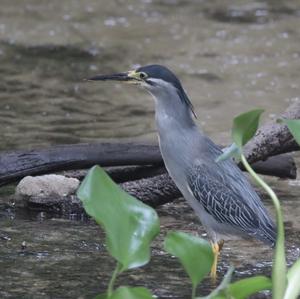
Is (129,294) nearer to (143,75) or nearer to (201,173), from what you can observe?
(201,173)

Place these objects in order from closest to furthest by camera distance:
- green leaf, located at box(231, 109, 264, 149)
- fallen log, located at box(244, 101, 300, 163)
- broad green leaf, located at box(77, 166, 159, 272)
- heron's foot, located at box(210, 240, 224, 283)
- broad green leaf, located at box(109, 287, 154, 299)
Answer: broad green leaf, located at box(109, 287, 154, 299)
broad green leaf, located at box(77, 166, 159, 272)
green leaf, located at box(231, 109, 264, 149)
heron's foot, located at box(210, 240, 224, 283)
fallen log, located at box(244, 101, 300, 163)

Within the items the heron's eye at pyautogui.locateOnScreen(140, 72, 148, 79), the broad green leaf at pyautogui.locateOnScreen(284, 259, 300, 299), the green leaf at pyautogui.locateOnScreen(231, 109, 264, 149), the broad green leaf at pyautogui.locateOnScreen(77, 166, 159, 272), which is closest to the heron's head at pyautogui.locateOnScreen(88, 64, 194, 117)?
the heron's eye at pyautogui.locateOnScreen(140, 72, 148, 79)

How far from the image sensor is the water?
5406 millimetres

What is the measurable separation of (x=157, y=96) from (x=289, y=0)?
7333mm

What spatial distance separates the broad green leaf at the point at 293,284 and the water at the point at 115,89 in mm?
1145

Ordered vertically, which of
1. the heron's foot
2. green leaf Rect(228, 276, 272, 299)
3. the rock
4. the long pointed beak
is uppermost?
green leaf Rect(228, 276, 272, 299)

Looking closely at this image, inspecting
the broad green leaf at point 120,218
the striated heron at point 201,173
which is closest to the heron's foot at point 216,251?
the striated heron at point 201,173

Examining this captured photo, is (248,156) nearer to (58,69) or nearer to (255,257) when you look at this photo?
(255,257)

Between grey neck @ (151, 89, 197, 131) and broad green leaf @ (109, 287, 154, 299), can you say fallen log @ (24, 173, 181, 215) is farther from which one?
broad green leaf @ (109, 287, 154, 299)

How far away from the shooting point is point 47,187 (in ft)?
20.7

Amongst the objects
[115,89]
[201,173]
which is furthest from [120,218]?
[115,89]

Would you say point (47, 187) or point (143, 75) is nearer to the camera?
point (143, 75)

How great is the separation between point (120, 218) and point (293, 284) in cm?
64

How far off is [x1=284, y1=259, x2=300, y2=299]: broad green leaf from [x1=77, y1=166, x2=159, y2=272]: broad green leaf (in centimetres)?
49
